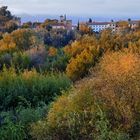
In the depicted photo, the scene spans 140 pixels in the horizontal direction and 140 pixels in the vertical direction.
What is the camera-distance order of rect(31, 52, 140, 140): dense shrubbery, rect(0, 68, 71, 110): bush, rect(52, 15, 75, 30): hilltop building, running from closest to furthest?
1. rect(31, 52, 140, 140): dense shrubbery
2. rect(0, 68, 71, 110): bush
3. rect(52, 15, 75, 30): hilltop building

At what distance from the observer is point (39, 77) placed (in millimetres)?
Answer: 13516

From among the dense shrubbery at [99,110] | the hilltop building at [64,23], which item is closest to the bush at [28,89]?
the dense shrubbery at [99,110]

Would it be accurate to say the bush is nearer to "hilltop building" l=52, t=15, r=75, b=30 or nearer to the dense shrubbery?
the dense shrubbery

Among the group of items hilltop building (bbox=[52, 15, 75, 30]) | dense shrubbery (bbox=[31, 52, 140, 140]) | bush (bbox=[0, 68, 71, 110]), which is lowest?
hilltop building (bbox=[52, 15, 75, 30])

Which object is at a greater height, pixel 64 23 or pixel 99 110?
pixel 99 110

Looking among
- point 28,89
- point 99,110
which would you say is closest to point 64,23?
point 28,89

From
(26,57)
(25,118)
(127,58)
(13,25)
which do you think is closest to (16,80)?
(25,118)

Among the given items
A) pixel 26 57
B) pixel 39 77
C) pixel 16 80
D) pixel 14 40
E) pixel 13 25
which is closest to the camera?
pixel 16 80

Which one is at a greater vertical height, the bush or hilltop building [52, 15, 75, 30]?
the bush

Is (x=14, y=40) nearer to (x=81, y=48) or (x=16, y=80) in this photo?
(x=81, y=48)

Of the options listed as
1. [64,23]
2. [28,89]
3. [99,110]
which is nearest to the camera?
[99,110]

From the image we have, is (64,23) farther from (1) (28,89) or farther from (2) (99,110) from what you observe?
(2) (99,110)

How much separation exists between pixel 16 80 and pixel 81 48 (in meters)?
19.1

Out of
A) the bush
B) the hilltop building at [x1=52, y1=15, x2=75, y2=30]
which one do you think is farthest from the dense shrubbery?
the hilltop building at [x1=52, y1=15, x2=75, y2=30]
